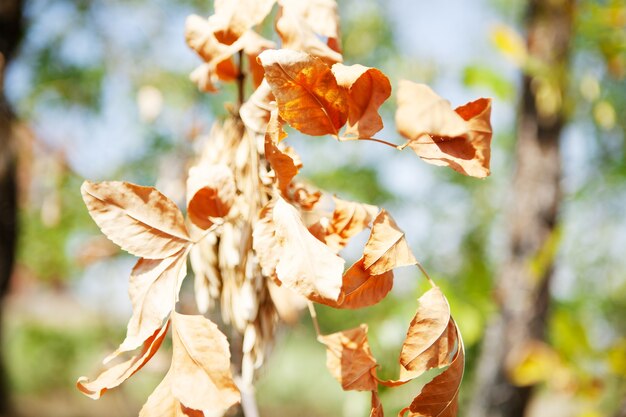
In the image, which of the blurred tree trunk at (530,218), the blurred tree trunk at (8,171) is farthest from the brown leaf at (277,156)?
the blurred tree trunk at (8,171)

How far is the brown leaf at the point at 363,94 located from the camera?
230 mm

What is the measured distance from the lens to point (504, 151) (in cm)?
439

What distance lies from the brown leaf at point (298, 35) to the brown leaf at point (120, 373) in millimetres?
169

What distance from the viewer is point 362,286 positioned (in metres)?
0.24

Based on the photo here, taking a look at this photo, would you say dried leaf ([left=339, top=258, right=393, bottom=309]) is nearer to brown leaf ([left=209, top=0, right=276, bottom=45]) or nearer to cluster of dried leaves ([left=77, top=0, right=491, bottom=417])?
cluster of dried leaves ([left=77, top=0, right=491, bottom=417])

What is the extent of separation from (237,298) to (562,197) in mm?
1298

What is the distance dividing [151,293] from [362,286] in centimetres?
10

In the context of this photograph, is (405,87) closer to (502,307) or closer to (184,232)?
(184,232)

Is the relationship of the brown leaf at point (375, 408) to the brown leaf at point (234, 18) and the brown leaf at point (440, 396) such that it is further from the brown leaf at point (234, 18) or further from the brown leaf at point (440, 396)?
the brown leaf at point (234, 18)

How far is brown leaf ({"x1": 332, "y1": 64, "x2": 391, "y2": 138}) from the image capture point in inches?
9.1

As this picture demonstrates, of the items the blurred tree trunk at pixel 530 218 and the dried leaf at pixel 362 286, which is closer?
the dried leaf at pixel 362 286

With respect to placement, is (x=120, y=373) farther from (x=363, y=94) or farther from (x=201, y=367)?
(x=363, y=94)

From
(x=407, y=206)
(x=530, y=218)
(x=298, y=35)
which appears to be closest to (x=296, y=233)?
(x=298, y=35)

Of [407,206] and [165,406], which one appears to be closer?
[165,406]
